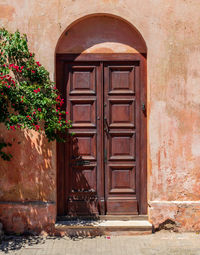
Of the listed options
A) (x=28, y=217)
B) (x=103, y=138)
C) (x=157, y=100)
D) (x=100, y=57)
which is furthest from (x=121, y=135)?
(x=28, y=217)

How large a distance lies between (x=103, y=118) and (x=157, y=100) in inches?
34.7

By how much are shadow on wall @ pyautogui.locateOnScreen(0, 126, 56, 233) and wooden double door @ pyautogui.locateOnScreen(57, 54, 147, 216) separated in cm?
27

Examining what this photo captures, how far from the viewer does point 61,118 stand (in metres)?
5.83

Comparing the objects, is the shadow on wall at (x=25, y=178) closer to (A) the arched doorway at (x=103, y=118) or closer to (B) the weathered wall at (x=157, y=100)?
(B) the weathered wall at (x=157, y=100)

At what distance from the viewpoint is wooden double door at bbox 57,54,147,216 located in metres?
6.22

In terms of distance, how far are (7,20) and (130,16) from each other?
1.85 meters

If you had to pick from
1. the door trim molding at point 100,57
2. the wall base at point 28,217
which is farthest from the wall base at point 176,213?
the door trim molding at point 100,57

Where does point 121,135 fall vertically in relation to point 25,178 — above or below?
above

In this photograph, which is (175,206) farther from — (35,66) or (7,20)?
(7,20)

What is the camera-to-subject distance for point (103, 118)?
623 centimetres

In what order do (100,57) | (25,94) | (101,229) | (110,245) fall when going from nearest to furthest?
(110,245) → (25,94) → (101,229) → (100,57)

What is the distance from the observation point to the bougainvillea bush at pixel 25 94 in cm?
557

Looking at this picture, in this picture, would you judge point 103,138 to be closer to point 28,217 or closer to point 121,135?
point 121,135

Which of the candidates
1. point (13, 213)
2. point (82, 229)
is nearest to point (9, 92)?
point (13, 213)
